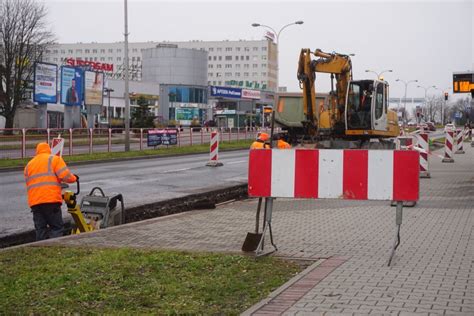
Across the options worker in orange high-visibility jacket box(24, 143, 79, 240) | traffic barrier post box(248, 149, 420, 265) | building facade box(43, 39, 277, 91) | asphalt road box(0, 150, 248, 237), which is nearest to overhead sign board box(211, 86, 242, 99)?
building facade box(43, 39, 277, 91)

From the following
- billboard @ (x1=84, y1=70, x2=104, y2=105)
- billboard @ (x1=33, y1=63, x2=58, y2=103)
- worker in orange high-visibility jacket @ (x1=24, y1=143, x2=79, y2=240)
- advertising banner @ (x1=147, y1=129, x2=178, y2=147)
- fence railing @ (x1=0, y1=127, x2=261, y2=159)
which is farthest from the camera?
billboard @ (x1=84, y1=70, x2=104, y2=105)

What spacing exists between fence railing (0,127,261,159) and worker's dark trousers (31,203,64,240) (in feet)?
61.6

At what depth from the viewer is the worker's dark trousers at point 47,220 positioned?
8992 mm

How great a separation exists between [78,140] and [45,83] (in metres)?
17.3

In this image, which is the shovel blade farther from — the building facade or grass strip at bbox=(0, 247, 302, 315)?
the building facade

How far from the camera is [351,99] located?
2397 cm

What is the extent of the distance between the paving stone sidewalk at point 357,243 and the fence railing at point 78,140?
54.7ft

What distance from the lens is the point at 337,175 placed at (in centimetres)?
734

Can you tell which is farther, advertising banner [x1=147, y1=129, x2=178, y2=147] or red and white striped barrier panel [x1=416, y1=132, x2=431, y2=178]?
advertising banner [x1=147, y1=129, x2=178, y2=147]

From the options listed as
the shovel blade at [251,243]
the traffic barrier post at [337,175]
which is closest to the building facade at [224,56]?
the shovel blade at [251,243]

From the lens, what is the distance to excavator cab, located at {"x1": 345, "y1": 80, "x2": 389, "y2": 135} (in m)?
23.7

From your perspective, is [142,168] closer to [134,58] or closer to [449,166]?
[449,166]

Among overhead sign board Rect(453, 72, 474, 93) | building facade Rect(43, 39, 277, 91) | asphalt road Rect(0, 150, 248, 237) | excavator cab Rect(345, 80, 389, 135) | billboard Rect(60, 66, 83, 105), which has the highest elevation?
building facade Rect(43, 39, 277, 91)

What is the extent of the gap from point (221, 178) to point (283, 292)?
14.1 meters
